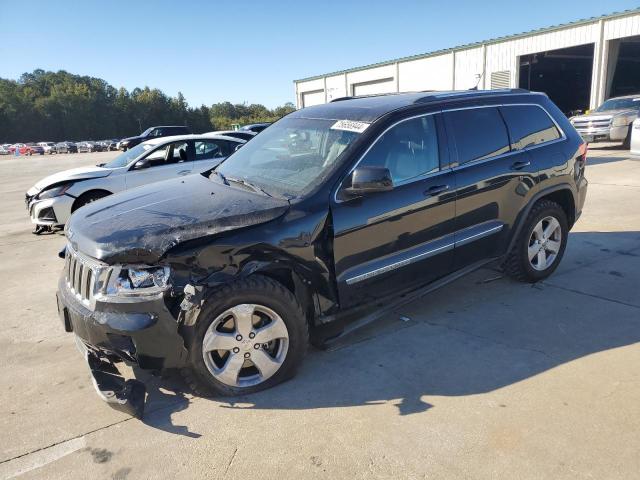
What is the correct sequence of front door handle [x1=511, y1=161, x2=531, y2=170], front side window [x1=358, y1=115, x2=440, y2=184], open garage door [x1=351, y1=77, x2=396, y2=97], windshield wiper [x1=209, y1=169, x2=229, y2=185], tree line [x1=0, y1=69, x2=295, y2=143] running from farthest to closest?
tree line [x1=0, y1=69, x2=295, y2=143], open garage door [x1=351, y1=77, x2=396, y2=97], front door handle [x1=511, y1=161, x2=531, y2=170], windshield wiper [x1=209, y1=169, x2=229, y2=185], front side window [x1=358, y1=115, x2=440, y2=184]

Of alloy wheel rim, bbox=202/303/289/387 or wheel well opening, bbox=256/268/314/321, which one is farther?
wheel well opening, bbox=256/268/314/321

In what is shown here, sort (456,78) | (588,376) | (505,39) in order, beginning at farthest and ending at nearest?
(456,78) → (505,39) → (588,376)

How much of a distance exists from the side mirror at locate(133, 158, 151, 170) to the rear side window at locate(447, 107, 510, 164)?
6.22 meters

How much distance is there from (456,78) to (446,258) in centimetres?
3072

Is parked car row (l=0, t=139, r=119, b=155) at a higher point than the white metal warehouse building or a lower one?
lower

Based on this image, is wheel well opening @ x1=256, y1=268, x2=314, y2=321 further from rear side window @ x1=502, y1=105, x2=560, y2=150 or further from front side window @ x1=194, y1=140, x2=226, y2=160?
front side window @ x1=194, y1=140, x2=226, y2=160

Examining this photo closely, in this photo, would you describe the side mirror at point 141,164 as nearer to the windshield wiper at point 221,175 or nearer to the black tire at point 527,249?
the windshield wiper at point 221,175

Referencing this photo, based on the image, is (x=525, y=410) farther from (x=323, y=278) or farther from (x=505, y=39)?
(x=505, y=39)

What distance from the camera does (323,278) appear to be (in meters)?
3.38

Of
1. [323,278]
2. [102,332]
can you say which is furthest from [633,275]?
[102,332]

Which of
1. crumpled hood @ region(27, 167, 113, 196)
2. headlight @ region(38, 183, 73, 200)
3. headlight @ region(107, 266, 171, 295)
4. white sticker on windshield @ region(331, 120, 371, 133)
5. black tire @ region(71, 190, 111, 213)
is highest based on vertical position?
white sticker on windshield @ region(331, 120, 371, 133)

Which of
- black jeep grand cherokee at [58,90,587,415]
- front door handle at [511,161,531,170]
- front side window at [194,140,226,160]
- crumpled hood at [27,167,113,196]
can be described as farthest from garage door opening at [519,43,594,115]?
black jeep grand cherokee at [58,90,587,415]

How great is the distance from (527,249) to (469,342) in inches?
57.9

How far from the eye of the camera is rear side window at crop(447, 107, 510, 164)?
4168 mm
